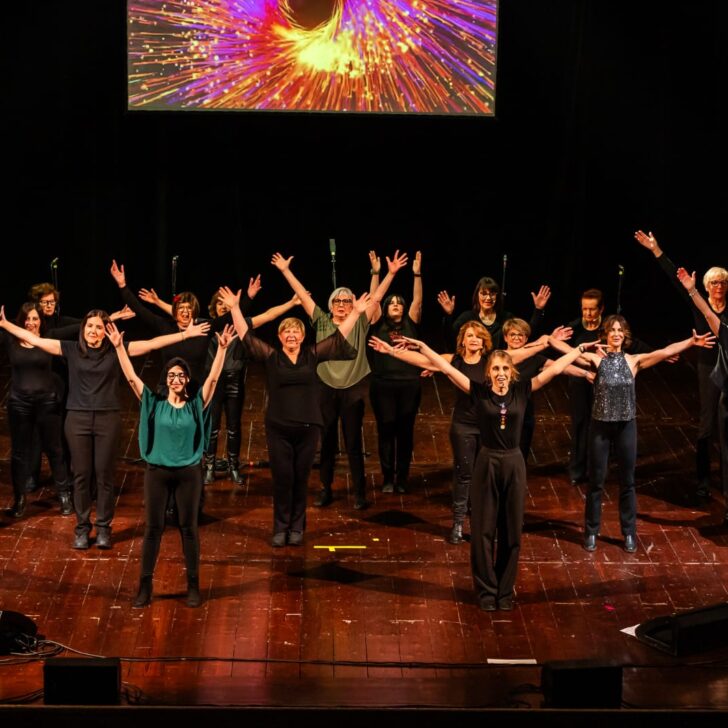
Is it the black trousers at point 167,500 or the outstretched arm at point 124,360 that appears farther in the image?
the outstretched arm at point 124,360

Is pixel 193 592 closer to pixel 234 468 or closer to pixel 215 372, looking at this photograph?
pixel 215 372

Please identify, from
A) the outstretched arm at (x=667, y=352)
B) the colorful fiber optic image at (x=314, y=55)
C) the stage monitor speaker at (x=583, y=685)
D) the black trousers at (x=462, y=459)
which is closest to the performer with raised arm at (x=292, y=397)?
the black trousers at (x=462, y=459)

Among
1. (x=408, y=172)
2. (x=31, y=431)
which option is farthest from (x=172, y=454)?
(x=408, y=172)

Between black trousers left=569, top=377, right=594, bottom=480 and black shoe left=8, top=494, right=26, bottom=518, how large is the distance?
10.7 feet

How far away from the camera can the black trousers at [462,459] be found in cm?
752

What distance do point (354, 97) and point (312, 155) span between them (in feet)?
2.97

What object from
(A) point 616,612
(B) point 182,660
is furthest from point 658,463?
(B) point 182,660

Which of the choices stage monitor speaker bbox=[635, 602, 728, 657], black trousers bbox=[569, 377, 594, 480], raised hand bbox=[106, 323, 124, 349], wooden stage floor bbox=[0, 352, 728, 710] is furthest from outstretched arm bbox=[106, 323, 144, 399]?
black trousers bbox=[569, 377, 594, 480]

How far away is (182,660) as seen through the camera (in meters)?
6.21

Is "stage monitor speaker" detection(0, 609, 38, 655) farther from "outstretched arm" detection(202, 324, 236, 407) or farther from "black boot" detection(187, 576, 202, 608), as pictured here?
"outstretched arm" detection(202, 324, 236, 407)

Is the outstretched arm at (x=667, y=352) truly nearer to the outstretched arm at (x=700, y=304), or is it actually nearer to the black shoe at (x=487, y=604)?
the outstretched arm at (x=700, y=304)

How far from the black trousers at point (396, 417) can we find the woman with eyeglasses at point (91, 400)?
131 centimetres

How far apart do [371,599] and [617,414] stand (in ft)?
5.32

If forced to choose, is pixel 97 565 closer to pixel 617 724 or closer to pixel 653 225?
pixel 617 724
